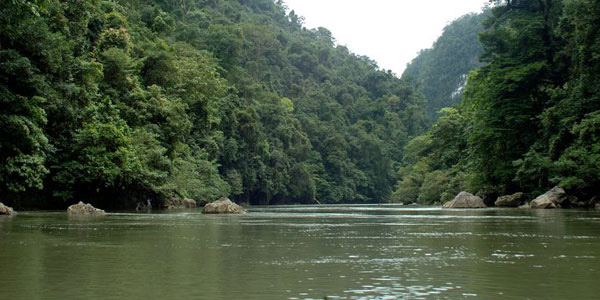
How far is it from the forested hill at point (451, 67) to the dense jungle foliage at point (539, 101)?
12939cm

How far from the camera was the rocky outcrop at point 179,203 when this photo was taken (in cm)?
4740

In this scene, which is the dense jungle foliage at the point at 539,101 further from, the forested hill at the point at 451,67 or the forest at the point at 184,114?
the forested hill at the point at 451,67

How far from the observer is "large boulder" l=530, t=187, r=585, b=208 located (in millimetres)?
34812

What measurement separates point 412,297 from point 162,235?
30.3 ft

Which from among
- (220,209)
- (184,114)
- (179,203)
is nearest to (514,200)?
(220,209)

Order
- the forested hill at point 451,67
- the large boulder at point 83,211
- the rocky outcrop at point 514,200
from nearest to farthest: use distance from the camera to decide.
A: the large boulder at point 83,211
the rocky outcrop at point 514,200
the forested hill at point 451,67

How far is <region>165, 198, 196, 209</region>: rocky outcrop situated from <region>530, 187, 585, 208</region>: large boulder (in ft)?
81.0

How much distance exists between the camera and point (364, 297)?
20.3 ft

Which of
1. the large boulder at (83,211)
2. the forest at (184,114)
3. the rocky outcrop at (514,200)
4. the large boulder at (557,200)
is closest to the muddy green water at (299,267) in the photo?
the forest at (184,114)

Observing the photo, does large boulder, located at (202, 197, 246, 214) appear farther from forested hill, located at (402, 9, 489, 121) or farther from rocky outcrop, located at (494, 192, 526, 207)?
forested hill, located at (402, 9, 489, 121)

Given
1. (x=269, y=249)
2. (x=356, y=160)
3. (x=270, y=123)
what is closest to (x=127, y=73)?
(x=269, y=249)

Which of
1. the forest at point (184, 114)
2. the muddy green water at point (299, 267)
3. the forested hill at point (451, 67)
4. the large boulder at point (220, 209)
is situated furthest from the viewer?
the forested hill at point (451, 67)

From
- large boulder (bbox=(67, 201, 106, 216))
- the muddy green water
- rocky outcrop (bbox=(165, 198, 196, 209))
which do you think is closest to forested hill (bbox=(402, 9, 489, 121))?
rocky outcrop (bbox=(165, 198, 196, 209))

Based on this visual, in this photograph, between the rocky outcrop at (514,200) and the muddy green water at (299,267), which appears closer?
the muddy green water at (299,267)
